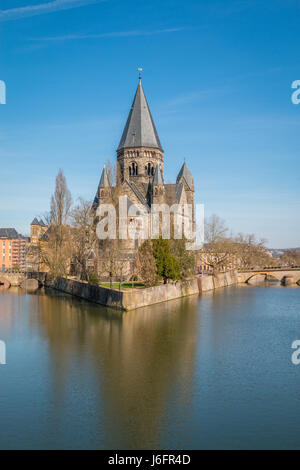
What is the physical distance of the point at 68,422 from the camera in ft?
46.6

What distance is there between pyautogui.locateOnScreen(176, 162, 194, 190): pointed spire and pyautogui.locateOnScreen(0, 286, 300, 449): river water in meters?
46.2

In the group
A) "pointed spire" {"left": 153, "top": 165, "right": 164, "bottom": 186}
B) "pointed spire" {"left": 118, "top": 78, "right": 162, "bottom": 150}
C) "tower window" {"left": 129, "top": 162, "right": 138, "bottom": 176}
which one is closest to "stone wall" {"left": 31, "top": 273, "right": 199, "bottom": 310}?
"pointed spire" {"left": 153, "top": 165, "right": 164, "bottom": 186}

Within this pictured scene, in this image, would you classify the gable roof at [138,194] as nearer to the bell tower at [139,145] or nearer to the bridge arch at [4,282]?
the bell tower at [139,145]

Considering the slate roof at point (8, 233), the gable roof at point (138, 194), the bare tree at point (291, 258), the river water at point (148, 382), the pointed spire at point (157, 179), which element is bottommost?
the river water at point (148, 382)

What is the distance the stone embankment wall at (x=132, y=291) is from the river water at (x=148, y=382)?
2.11 metres

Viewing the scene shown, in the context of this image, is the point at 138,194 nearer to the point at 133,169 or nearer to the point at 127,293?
the point at 133,169

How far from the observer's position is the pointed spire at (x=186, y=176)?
7781 centimetres

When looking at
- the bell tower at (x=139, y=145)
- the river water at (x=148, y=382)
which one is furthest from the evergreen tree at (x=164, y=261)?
the bell tower at (x=139, y=145)

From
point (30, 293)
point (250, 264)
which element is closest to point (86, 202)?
point (30, 293)

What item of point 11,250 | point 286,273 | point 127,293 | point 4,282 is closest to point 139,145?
point 4,282

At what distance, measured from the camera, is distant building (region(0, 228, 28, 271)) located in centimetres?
10069

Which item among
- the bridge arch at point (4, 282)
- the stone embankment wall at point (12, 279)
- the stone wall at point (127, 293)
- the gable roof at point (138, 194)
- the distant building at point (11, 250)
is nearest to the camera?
the stone wall at point (127, 293)

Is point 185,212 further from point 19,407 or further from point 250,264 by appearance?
point 19,407

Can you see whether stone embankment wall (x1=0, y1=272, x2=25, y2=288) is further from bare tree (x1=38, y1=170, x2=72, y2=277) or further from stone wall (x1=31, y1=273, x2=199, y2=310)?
bare tree (x1=38, y1=170, x2=72, y2=277)
